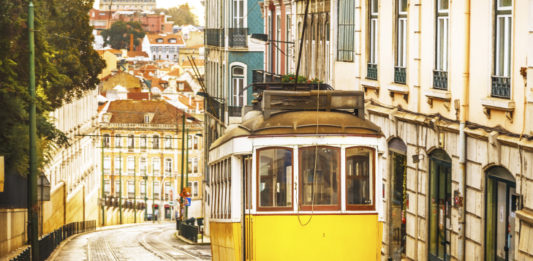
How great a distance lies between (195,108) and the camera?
127m

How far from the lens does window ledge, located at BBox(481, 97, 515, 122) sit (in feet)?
55.4

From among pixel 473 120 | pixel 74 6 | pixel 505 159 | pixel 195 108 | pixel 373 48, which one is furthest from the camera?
pixel 195 108

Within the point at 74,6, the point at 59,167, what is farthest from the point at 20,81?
the point at 59,167

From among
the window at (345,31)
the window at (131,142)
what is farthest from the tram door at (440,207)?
the window at (131,142)

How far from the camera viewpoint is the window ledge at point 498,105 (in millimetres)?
16891

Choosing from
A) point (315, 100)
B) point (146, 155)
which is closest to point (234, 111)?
point (315, 100)

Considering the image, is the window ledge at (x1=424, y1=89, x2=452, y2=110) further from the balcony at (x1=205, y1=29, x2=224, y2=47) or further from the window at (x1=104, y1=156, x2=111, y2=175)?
the window at (x1=104, y1=156, x2=111, y2=175)

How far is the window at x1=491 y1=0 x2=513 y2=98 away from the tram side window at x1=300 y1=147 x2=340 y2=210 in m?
3.30

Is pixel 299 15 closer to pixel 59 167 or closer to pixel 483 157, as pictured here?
pixel 483 157

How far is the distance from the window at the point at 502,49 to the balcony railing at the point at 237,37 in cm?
2871

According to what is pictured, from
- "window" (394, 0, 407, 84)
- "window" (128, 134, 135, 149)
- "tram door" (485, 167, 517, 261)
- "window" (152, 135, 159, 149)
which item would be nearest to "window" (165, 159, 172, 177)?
"window" (152, 135, 159, 149)

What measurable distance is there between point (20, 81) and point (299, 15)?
35.1 ft

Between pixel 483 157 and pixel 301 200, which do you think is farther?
pixel 483 157

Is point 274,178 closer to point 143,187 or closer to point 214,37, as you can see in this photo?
point 214,37
